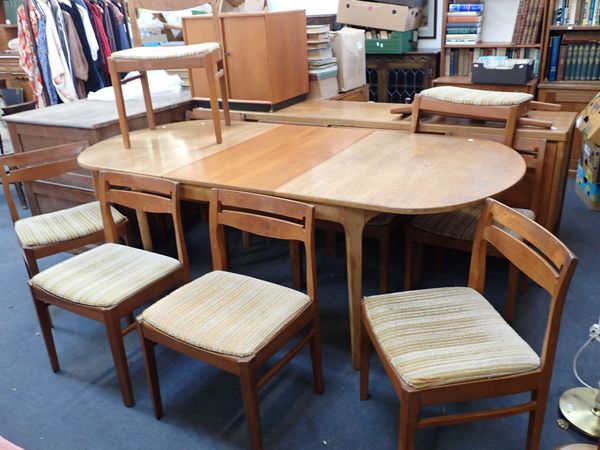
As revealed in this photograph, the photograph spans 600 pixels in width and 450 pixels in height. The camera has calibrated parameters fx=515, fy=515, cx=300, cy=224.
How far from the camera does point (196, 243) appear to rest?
307cm

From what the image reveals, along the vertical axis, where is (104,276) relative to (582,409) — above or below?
above

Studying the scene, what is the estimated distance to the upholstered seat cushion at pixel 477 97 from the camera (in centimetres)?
224

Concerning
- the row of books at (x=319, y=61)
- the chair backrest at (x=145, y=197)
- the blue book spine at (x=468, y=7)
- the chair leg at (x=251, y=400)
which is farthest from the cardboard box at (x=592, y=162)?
the chair leg at (x=251, y=400)

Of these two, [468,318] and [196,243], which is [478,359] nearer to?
[468,318]

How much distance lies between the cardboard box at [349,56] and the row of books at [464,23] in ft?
2.92

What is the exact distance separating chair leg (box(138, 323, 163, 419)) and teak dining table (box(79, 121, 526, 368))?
0.58m

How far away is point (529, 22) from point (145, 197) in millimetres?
3154

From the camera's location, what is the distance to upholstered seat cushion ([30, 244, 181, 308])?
1722 millimetres

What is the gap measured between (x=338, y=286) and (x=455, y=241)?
685mm

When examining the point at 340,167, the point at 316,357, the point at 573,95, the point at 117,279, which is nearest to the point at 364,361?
the point at 316,357

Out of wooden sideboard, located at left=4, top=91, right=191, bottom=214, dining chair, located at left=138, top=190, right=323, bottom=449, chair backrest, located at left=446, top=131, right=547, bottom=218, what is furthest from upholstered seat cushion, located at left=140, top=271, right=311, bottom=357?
wooden sideboard, located at left=4, top=91, right=191, bottom=214

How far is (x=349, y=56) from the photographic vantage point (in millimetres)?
3369

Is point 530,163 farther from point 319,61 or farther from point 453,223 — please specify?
point 319,61

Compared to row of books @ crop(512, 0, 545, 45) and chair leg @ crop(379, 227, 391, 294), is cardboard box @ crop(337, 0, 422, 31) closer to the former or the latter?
row of books @ crop(512, 0, 545, 45)
